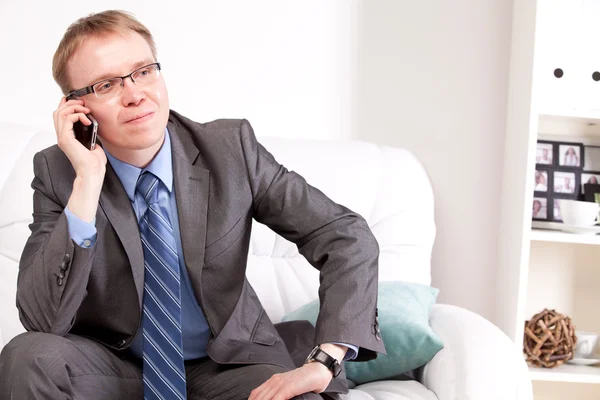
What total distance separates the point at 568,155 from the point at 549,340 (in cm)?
65

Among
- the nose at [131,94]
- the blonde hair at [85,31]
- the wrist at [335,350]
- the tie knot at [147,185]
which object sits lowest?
the wrist at [335,350]

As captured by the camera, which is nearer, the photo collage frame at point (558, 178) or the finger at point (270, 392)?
the finger at point (270, 392)

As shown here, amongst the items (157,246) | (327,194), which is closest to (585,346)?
(327,194)

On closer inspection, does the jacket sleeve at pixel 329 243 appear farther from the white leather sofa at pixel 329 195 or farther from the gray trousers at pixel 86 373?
the white leather sofa at pixel 329 195

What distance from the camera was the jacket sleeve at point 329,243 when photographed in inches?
53.8

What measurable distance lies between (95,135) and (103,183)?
4.4 inches

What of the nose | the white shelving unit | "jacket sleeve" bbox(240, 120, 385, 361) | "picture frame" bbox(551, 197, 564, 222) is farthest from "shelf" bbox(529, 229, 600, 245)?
the nose

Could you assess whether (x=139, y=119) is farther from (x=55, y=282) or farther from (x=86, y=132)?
(x=55, y=282)

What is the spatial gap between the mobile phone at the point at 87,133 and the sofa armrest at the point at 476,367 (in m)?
0.90

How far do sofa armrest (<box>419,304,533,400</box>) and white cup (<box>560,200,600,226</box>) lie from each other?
2.54ft

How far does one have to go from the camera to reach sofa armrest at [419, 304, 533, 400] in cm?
149

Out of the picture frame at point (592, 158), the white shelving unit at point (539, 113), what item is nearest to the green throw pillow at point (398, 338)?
the white shelving unit at point (539, 113)

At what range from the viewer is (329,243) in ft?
4.83

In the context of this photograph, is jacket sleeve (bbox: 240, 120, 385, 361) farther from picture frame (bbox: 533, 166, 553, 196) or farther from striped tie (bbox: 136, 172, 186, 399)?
picture frame (bbox: 533, 166, 553, 196)
